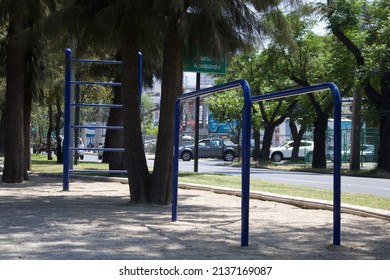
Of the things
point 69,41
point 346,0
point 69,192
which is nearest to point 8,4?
point 69,41

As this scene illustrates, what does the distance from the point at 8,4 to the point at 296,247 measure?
9198 mm

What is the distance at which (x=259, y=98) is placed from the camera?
828cm

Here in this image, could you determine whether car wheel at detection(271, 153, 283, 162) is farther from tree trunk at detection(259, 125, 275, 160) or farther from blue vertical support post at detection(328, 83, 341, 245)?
blue vertical support post at detection(328, 83, 341, 245)

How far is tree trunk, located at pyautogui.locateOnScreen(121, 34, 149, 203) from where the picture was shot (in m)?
11.5

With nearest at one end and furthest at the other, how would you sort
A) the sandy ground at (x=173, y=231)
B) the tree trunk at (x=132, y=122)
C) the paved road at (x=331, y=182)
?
the sandy ground at (x=173, y=231) < the tree trunk at (x=132, y=122) < the paved road at (x=331, y=182)

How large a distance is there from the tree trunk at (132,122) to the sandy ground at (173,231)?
44 cm

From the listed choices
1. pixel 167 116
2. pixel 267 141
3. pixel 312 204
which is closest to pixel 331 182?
pixel 312 204

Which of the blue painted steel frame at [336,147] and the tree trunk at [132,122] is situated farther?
the tree trunk at [132,122]

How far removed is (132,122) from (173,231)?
3539 millimetres

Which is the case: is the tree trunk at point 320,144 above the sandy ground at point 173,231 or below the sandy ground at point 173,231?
above

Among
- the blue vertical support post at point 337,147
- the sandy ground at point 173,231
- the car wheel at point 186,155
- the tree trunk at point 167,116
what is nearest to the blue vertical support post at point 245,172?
the sandy ground at point 173,231

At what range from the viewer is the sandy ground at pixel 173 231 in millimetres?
7004

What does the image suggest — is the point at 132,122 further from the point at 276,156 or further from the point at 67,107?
the point at 276,156

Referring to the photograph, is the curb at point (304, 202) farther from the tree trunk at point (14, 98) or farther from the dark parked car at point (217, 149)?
the dark parked car at point (217, 149)
